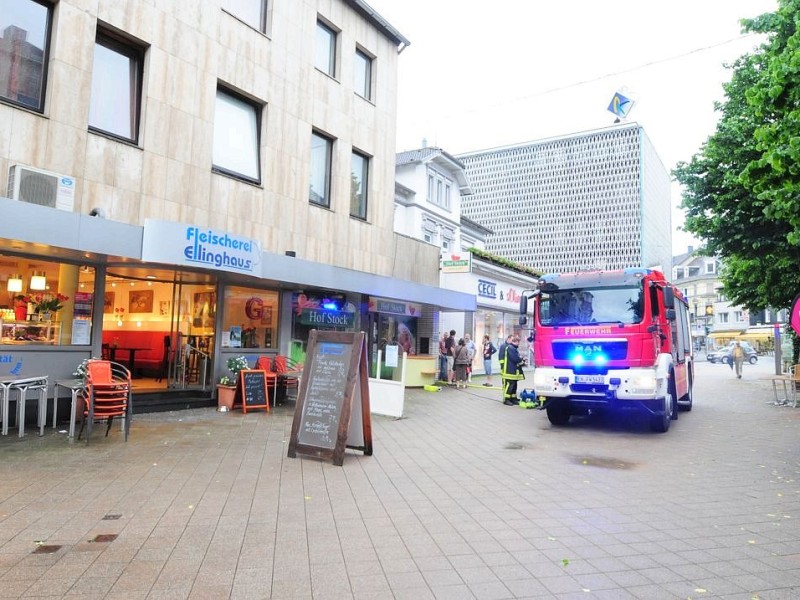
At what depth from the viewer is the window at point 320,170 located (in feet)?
47.1

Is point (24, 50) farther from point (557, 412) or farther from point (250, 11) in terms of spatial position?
point (557, 412)

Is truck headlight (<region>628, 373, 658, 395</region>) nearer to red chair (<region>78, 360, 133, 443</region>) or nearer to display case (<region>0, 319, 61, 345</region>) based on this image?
red chair (<region>78, 360, 133, 443</region>)

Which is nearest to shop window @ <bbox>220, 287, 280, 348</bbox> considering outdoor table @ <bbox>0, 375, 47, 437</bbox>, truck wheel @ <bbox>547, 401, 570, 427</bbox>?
→ outdoor table @ <bbox>0, 375, 47, 437</bbox>

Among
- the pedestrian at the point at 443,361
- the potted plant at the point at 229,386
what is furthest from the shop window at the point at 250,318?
the pedestrian at the point at 443,361

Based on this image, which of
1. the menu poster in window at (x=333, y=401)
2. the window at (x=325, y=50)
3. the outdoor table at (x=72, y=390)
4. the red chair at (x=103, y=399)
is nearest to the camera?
the menu poster in window at (x=333, y=401)

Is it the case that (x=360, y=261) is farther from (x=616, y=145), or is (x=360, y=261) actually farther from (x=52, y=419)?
(x=616, y=145)

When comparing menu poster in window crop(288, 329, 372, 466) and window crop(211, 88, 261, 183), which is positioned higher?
window crop(211, 88, 261, 183)

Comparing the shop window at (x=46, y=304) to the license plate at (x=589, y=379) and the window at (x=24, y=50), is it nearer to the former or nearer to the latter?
the window at (x=24, y=50)

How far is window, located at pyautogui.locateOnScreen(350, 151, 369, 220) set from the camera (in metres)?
15.7

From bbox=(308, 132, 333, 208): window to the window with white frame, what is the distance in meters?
12.7

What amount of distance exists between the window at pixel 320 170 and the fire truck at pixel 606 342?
20.7 ft

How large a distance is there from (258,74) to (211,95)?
157 cm

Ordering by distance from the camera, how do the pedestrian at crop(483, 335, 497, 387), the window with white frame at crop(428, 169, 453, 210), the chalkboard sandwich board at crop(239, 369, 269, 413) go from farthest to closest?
the window with white frame at crop(428, 169, 453, 210) < the pedestrian at crop(483, 335, 497, 387) < the chalkboard sandwich board at crop(239, 369, 269, 413)

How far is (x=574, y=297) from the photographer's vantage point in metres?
10.7
